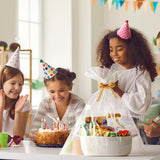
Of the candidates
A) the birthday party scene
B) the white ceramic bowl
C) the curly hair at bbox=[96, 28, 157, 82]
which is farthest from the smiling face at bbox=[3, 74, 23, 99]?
the white ceramic bowl

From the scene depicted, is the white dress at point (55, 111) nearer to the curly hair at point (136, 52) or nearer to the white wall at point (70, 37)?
the curly hair at point (136, 52)

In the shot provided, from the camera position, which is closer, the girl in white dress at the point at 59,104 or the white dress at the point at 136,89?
the white dress at the point at 136,89

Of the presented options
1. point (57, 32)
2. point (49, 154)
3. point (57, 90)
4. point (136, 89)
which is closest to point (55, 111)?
point (57, 90)

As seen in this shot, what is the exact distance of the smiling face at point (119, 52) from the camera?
2.16 metres

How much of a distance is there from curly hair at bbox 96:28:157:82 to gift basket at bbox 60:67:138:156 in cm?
31

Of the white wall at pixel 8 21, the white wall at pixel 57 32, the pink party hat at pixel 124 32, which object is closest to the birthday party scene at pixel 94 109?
the pink party hat at pixel 124 32

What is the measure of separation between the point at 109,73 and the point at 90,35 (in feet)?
11.2

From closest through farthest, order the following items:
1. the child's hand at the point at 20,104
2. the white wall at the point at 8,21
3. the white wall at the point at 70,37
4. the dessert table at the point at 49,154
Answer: the dessert table at the point at 49,154
the child's hand at the point at 20,104
the white wall at the point at 8,21
the white wall at the point at 70,37

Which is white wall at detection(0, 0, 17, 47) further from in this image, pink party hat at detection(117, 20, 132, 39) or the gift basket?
the gift basket

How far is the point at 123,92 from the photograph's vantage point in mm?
2119

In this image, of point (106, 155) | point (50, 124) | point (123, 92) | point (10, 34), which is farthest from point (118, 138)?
point (10, 34)

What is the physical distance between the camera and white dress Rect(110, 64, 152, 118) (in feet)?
6.89

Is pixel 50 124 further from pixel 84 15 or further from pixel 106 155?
pixel 84 15

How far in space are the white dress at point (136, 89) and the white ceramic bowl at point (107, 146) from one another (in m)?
0.53
